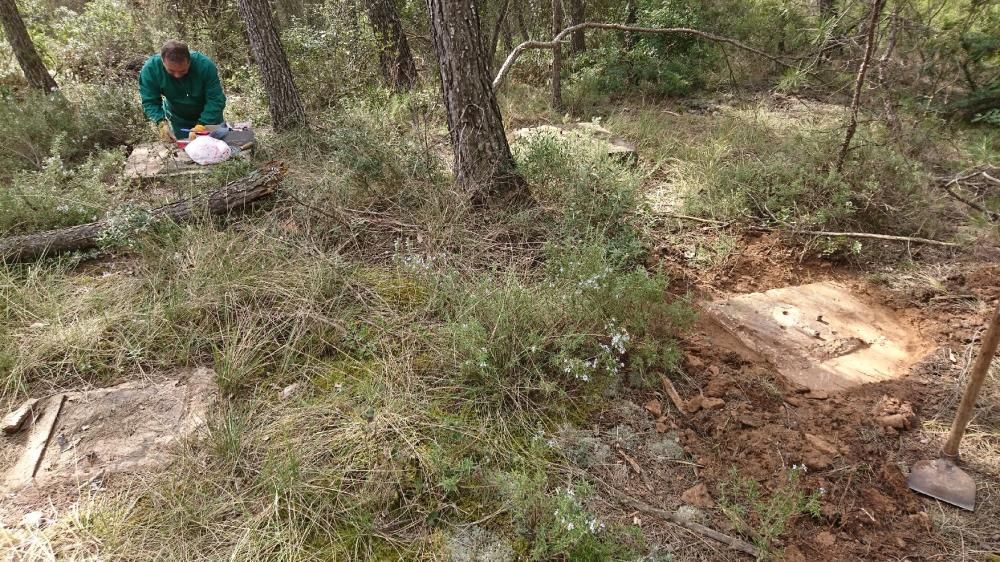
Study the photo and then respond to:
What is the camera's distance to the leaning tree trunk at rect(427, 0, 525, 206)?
3416mm

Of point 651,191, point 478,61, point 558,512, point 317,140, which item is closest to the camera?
point 558,512

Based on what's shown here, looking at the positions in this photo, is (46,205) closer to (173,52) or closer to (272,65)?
(173,52)

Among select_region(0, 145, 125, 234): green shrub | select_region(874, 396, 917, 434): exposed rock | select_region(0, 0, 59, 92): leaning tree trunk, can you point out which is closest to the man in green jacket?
select_region(0, 145, 125, 234): green shrub

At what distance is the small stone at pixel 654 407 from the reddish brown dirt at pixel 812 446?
1cm

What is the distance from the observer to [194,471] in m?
2.11

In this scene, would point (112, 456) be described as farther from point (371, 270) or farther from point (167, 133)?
point (167, 133)

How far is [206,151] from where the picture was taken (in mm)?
4387

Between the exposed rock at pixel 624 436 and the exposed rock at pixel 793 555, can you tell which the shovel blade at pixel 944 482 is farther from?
the exposed rock at pixel 624 436

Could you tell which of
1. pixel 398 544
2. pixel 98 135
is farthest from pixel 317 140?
pixel 398 544

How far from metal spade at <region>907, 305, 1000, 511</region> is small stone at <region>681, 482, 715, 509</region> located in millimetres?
864

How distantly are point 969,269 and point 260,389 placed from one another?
4524 millimetres

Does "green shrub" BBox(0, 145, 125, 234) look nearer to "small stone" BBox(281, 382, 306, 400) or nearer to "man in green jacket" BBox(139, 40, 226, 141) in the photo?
"man in green jacket" BBox(139, 40, 226, 141)

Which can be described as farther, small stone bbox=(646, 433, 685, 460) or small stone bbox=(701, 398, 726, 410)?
small stone bbox=(701, 398, 726, 410)

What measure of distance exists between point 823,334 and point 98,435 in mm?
3941
